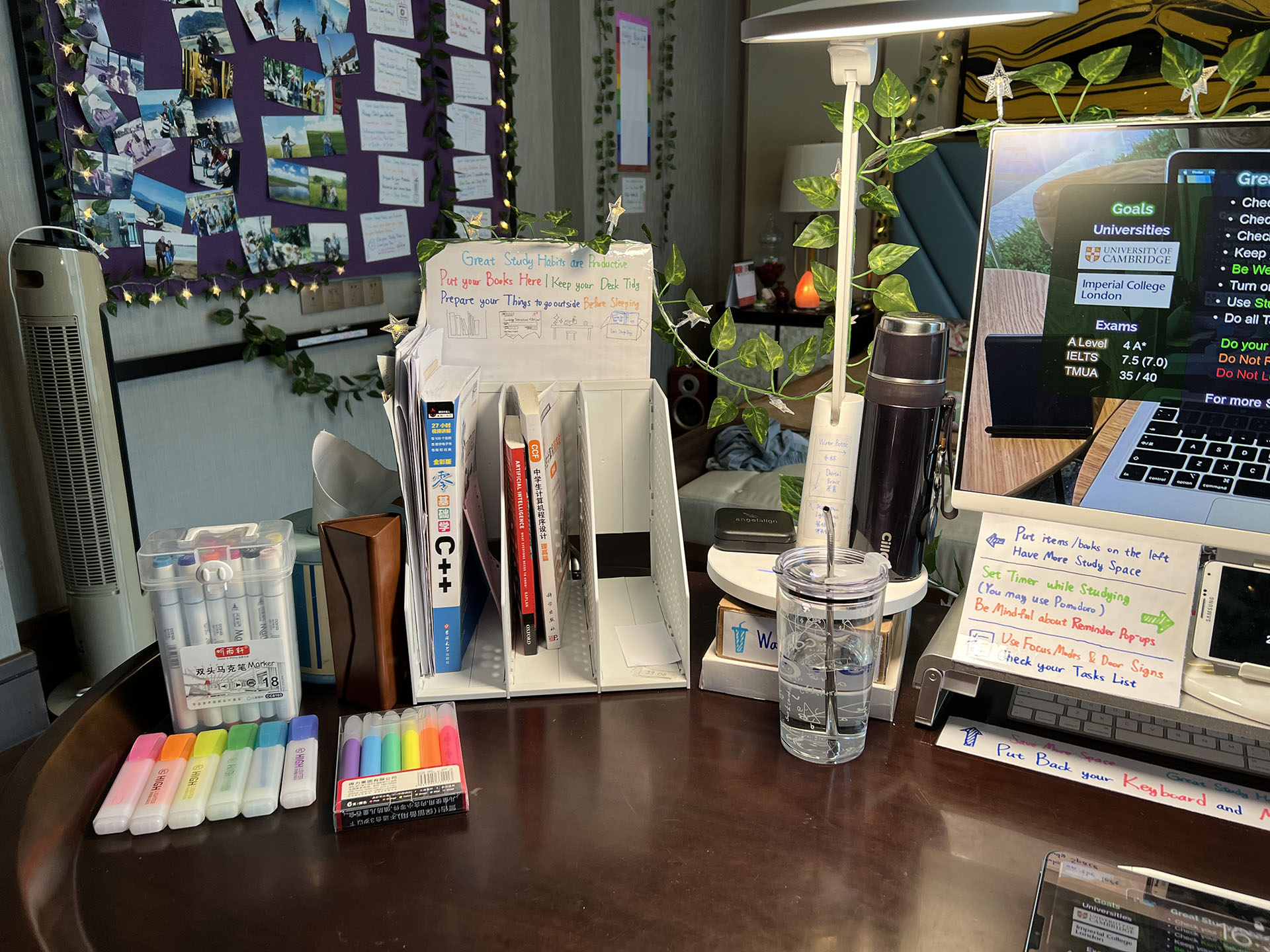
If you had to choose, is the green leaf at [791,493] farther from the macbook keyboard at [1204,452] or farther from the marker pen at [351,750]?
the marker pen at [351,750]

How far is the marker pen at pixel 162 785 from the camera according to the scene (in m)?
0.75

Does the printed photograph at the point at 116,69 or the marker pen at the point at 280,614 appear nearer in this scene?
the marker pen at the point at 280,614

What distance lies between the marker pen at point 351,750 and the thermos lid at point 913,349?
619 millimetres

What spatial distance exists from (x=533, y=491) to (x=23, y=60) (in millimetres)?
1824

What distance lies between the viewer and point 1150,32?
3.71 metres

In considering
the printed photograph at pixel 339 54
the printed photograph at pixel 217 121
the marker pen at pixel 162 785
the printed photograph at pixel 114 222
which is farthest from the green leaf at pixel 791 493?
the printed photograph at pixel 339 54

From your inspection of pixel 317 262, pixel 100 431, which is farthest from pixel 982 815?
pixel 317 262

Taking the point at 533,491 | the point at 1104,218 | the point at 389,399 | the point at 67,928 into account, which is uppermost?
the point at 1104,218

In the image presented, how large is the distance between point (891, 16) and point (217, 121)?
2110mm

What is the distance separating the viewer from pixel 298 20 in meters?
2.54

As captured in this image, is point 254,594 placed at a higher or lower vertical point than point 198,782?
higher

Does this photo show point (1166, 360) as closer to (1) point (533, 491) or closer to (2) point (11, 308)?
(1) point (533, 491)

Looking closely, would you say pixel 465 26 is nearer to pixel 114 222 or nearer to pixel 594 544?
pixel 114 222

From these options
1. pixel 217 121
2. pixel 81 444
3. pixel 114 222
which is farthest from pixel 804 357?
pixel 217 121
